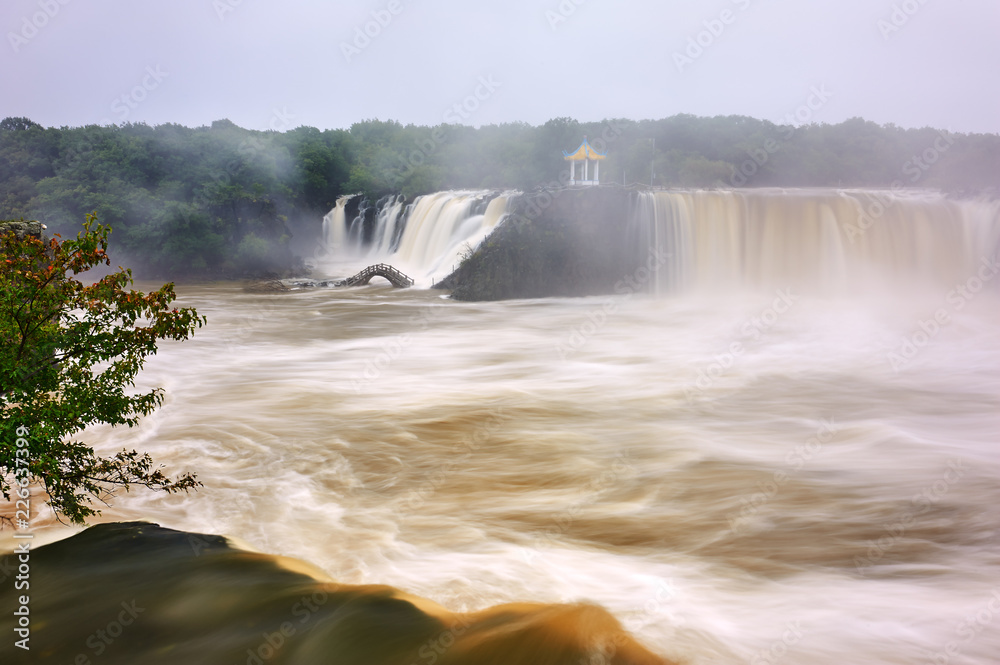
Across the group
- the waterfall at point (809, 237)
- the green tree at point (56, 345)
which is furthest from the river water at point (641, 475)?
the waterfall at point (809, 237)

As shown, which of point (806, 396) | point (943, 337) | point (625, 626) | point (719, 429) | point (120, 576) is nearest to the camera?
point (625, 626)

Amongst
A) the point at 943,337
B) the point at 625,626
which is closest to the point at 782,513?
the point at 625,626

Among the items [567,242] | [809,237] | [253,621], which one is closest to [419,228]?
[567,242]

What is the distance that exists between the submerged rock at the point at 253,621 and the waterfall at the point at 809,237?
22.8m

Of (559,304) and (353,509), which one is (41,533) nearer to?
(353,509)

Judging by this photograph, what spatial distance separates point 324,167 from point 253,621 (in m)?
47.4

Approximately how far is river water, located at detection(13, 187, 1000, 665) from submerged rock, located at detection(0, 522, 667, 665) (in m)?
0.41

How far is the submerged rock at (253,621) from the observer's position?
5.13 metres

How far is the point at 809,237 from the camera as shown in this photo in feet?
85.7

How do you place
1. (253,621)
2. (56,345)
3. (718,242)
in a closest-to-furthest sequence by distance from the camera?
(253,621) → (56,345) → (718,242)

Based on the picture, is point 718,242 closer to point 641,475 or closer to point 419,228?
point 419,228

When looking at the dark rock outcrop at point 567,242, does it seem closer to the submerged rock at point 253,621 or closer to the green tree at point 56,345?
the green tree at point 56,345

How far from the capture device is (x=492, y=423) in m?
11.3

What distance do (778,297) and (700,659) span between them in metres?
21.9
